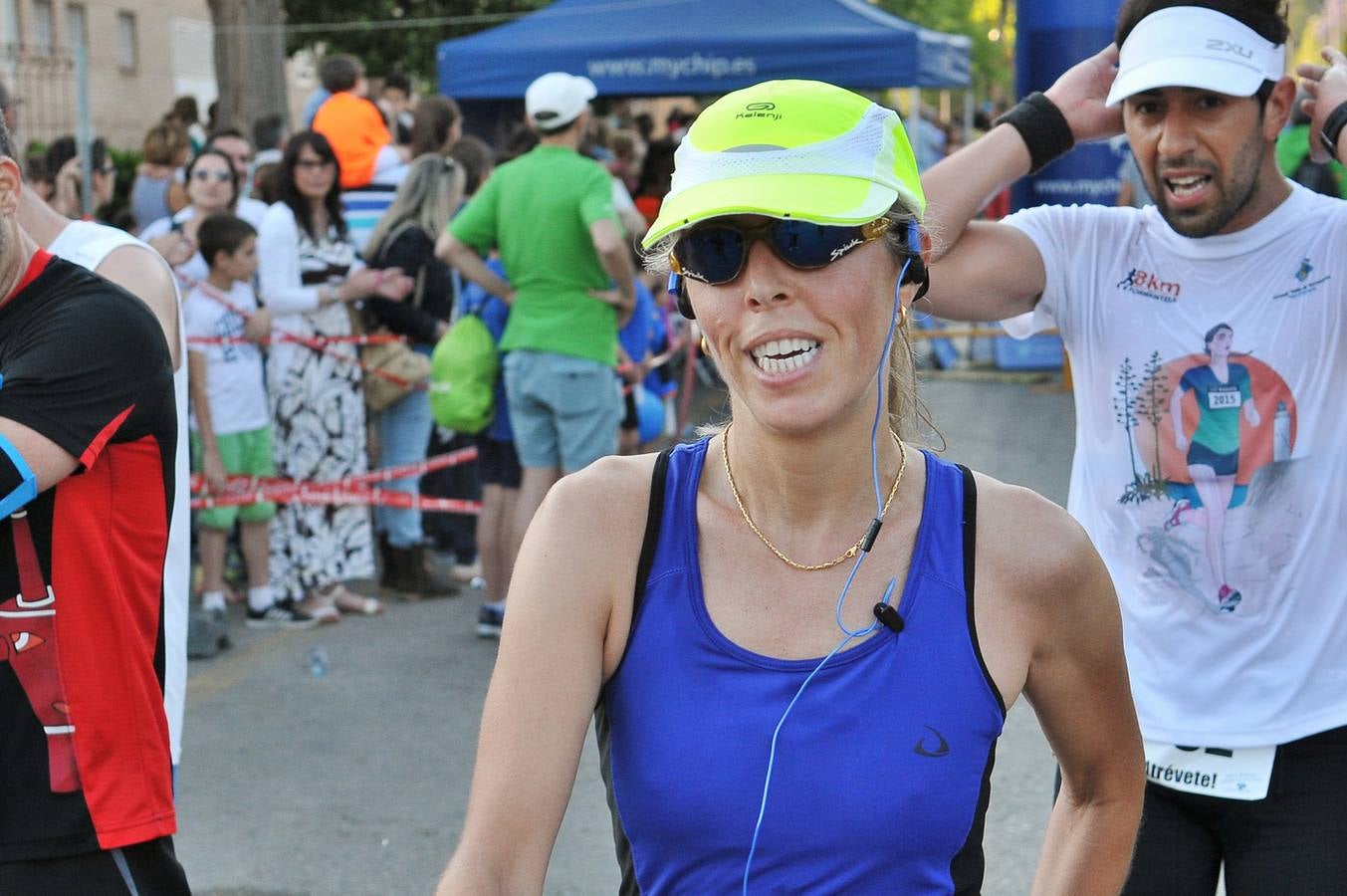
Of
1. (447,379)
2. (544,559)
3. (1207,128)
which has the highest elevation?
(1207,128)

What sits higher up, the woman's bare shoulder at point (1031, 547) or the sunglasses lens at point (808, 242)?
the sunglasses lens at point (808, 242)

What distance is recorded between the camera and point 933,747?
6.57 ft

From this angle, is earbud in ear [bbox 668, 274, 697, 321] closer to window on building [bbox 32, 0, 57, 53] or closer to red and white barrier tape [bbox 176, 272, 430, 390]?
red and white barrier tape [bbox 176, 272, 430, 390]

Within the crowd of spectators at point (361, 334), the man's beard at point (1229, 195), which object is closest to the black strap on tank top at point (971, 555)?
the man's beard at point (1229, 195)

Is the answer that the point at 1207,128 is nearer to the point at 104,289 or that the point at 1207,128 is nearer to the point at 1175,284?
the point at 1175,284

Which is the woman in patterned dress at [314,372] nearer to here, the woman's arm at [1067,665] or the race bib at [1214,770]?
the race bib at [1214,770]

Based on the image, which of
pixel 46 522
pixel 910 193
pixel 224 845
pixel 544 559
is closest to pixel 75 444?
pixel 46 522

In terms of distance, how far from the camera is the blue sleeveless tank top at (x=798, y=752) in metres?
1.97

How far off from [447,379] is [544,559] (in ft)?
18.5

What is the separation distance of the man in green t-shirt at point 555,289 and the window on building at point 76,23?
2893 cm

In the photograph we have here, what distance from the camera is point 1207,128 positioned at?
317cm

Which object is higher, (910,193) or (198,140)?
(910,193)

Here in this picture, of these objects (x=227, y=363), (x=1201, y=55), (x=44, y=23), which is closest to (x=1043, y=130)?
(x=1201, y=55)

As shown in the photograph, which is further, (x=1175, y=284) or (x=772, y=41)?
(x=772, y=41)
